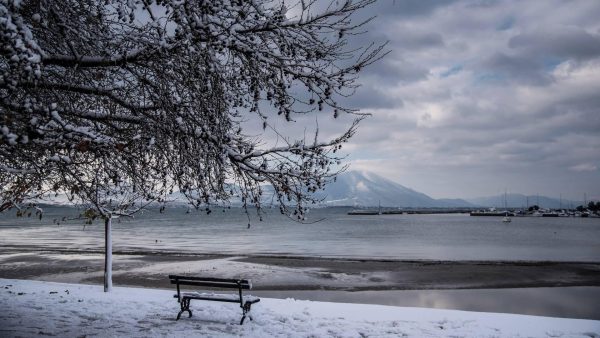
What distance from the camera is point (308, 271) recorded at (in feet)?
80.3

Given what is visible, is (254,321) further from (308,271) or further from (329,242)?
(329,242)

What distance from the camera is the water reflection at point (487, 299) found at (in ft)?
52.8

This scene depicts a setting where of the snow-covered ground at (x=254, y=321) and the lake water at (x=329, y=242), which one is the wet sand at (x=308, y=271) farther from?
the snow-covered ground at (x=254, y=321)

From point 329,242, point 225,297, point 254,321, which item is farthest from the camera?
point 329,242

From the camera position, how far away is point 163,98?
19.9 ft

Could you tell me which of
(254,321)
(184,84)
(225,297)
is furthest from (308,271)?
(184,84)

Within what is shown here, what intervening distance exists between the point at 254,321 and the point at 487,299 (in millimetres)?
11657

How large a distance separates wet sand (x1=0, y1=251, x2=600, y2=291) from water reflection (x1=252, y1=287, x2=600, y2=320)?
3.90 feet

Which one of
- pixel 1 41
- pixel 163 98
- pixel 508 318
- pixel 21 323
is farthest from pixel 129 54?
pixel 508 318


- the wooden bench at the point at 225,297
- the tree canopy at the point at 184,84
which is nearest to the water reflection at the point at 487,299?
the wooden bench at the point at 225,297

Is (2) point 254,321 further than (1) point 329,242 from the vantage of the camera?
No

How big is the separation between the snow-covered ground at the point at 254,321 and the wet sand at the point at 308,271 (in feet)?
27.5

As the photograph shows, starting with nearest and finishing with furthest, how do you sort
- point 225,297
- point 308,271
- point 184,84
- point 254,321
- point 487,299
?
point 184,84 < point 254,321 < point 225,297 < point 487,299 < point 308,271

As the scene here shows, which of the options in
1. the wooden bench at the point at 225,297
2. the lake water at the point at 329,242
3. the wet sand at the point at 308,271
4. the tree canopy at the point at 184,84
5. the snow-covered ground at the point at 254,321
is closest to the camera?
the tree canopy at the point at 184,84
